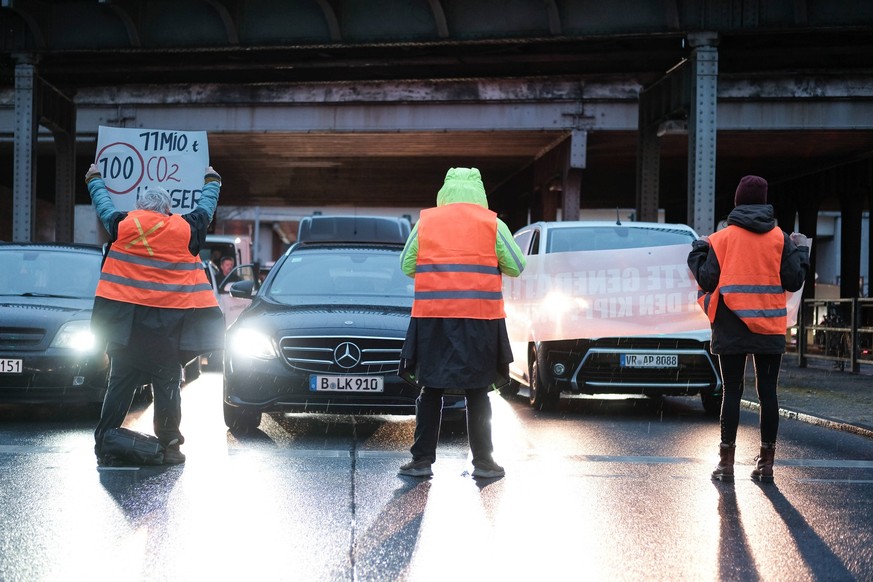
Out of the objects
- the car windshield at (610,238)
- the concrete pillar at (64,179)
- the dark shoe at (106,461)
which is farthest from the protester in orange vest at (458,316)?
the concrete pillar at (64,179)

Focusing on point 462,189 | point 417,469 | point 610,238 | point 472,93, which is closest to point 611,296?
point 610,238

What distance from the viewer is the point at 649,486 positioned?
6785 mm

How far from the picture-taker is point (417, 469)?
6879 millimetres

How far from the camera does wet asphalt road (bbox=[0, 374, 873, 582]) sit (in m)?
4.73

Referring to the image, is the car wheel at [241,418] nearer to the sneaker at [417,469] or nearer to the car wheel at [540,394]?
the sneaker at [417,469]

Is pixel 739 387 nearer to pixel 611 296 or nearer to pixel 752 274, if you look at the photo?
pixel 752 274

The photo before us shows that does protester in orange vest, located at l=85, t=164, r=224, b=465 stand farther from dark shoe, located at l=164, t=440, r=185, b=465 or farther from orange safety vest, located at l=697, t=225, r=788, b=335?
orange safety vest, located at l=697, t=225, r=788, b=335

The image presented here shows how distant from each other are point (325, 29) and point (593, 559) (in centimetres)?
1325

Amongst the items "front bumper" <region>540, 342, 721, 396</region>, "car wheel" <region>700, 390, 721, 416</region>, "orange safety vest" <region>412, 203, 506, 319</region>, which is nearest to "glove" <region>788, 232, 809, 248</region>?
"orange safety vest" <region>412, 203, 506, 319</region>

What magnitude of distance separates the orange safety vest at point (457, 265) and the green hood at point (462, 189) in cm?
8

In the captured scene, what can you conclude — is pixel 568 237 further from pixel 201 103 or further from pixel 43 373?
pixel 201 103

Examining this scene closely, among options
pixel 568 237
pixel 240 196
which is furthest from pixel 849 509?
pixel 240 196

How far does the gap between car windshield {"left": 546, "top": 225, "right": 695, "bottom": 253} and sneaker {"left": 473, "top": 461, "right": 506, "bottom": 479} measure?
16.3 feet

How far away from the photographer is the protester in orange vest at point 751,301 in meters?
6.96
